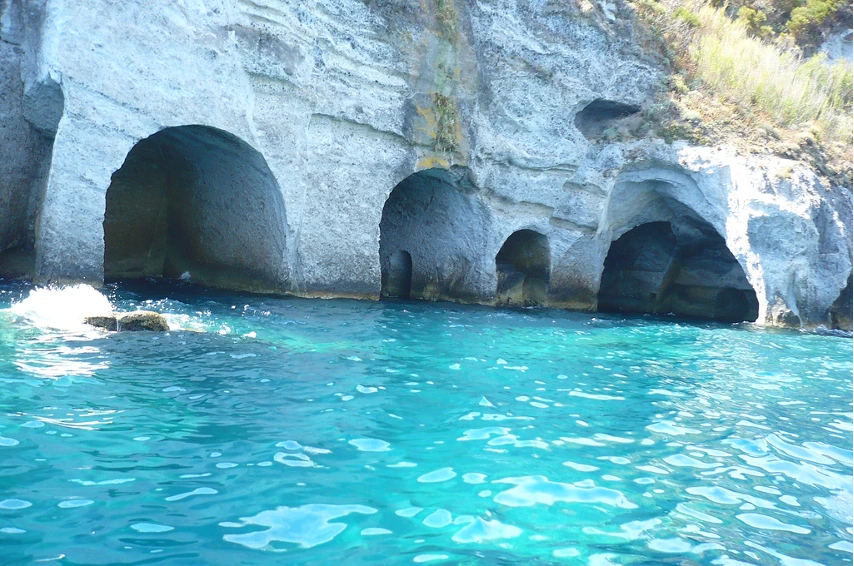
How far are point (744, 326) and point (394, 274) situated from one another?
6915 mm

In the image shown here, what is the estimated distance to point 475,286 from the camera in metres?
14.8

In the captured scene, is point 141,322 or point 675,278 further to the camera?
point 675,278

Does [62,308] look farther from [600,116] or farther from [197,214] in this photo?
[600,116]

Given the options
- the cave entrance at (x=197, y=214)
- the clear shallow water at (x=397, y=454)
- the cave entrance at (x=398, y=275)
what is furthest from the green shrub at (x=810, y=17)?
the cave entrance at (x=197, y=214)

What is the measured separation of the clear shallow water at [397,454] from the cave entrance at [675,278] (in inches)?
366

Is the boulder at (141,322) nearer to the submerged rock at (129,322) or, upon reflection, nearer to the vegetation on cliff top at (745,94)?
→ the submerged rock at (129,322)

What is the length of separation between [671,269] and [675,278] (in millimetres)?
468

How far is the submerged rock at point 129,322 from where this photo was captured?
26.1 feet

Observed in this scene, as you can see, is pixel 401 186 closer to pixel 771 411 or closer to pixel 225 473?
pixel 771 411

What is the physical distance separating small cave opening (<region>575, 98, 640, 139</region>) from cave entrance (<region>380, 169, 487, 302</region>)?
9.77 feet

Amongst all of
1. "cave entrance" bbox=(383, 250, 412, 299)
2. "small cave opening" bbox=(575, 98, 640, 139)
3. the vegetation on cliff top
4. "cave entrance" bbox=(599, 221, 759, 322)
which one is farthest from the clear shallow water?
"cave entrance" bbox=(599, 221, 759, 322)

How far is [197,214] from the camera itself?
45.3ft

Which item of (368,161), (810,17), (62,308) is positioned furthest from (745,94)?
(62,308)

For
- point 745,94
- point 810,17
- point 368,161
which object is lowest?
point 368,161
